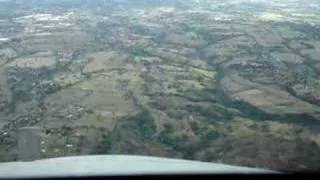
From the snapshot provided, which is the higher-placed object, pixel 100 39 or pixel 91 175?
pixel 91 175

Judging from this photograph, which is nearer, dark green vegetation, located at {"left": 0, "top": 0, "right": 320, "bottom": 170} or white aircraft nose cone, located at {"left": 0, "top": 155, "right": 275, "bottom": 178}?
white aircraft nose cone, located at {"left": 0, "top": 155, "right": 275, "bottom": 178}

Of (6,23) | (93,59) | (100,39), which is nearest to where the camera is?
A: (93,59)

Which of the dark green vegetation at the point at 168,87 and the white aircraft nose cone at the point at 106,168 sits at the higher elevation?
the white aircraft nose cone at the point at 106,168

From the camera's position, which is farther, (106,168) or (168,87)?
(168,87)

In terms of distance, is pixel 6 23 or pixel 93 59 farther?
pixel 6 23

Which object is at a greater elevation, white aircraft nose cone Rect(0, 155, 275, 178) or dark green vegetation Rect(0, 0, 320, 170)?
white aircraft nose cone Rect(0, 155, 275, 178)

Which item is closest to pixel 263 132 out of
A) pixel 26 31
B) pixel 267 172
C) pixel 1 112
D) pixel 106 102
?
pixel 106 102

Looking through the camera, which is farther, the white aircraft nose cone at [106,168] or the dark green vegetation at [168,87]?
the dark green vegetation at [168,87]

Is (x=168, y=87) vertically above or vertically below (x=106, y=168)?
below

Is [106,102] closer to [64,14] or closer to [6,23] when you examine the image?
[6,23]

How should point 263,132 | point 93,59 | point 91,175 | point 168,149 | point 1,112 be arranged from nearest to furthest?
point 91,175 < point 168,149 < point 263,132 < point 1,112 < point 93,59
